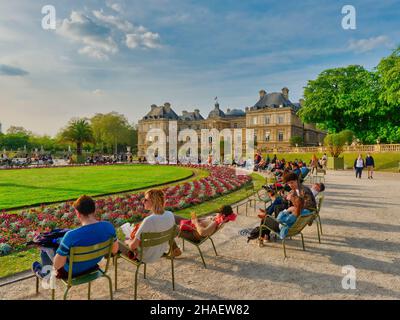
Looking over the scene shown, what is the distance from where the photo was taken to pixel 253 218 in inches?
328

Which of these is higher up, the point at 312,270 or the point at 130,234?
the point at 130,234

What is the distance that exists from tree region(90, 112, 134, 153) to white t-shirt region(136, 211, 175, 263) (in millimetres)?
73587

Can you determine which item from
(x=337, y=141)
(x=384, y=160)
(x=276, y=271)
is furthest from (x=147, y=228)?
(x=384, y=160)

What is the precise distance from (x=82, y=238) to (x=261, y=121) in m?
69.8

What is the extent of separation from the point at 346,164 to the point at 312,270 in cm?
3068

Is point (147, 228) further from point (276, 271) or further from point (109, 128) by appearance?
point (109, 128)

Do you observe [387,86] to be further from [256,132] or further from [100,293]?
[256,132]

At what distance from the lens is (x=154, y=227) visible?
4109 mm

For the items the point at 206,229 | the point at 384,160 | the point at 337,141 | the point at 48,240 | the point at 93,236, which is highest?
the point at 337,141

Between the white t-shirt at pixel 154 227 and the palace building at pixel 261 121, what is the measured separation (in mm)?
51865

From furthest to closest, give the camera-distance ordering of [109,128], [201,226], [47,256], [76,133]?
Result: [109,128] → [76,133] → [201,226] → [47,256]

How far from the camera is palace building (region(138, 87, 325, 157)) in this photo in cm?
6725
